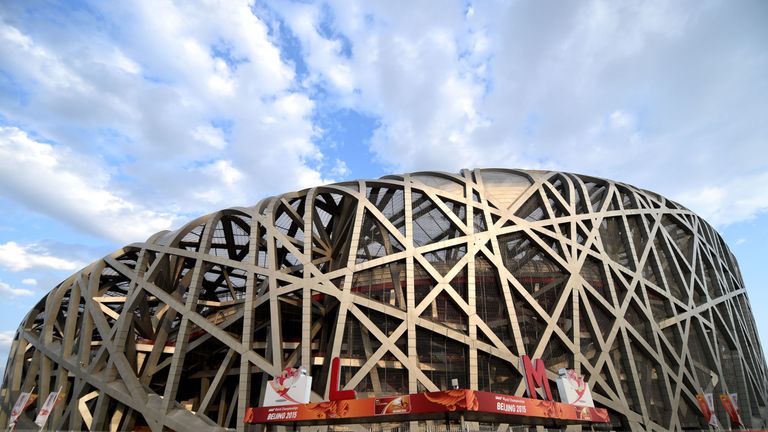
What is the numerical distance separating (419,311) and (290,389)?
9.77 meters

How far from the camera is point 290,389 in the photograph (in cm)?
2164

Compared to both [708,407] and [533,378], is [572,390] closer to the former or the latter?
[533,378]

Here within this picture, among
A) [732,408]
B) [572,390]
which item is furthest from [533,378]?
[732,408]

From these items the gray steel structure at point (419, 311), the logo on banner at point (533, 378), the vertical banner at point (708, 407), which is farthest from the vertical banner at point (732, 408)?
the logo on banner at point (533, 378)

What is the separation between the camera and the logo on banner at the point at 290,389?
2148 cm

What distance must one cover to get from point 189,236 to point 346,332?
21.0 meters

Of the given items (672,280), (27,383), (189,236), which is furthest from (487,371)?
(27,383)

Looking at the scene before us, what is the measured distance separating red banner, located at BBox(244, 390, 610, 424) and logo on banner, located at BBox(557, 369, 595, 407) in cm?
78

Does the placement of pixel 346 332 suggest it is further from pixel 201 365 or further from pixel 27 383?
pixel 27 383

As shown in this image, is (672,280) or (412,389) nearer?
Answer: (412,389)

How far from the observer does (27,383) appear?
35688 millimetres

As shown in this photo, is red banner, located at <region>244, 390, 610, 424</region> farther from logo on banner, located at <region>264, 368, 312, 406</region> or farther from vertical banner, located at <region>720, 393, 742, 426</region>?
vertical banner, located at <region>720, 393, 742, 426</region>

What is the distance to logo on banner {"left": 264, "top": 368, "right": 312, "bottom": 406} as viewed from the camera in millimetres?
21484

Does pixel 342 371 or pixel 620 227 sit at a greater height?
pixel 620 227
